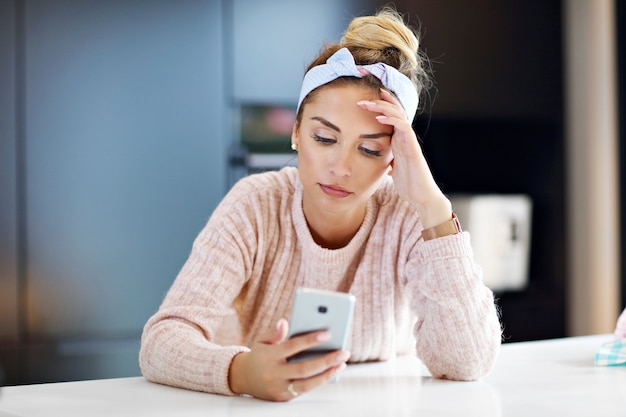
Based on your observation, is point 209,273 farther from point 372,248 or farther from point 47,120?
point 47,120

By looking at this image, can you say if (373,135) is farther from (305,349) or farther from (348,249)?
(305,349)

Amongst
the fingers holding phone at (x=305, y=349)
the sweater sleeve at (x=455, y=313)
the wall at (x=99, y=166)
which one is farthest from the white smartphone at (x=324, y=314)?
the wall at (x=99, y=166)

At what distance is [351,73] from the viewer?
140 cm

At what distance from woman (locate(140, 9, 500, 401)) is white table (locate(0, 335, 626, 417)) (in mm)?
43

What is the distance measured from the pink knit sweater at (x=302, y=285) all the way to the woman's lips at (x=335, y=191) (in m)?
0.14

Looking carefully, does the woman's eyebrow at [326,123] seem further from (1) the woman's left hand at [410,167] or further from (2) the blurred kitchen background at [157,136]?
(2) the blurred kitchen background at [157,136]

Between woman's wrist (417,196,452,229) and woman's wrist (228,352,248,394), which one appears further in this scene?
woman's wrist (417,196,452,229)

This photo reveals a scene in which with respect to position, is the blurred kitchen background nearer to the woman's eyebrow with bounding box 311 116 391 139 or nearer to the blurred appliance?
the blurred appliance

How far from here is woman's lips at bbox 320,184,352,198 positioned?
138 cm

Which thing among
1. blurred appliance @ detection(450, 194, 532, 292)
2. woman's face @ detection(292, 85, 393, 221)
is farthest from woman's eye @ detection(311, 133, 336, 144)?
blurred appliance @ detection(450, 194, 532, 292)

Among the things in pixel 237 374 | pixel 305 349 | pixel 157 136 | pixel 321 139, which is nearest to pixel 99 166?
pixel 157 136

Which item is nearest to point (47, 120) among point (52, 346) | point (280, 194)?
point (52, 346)

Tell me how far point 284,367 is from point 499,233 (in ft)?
8.07

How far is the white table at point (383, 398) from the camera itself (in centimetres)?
105
